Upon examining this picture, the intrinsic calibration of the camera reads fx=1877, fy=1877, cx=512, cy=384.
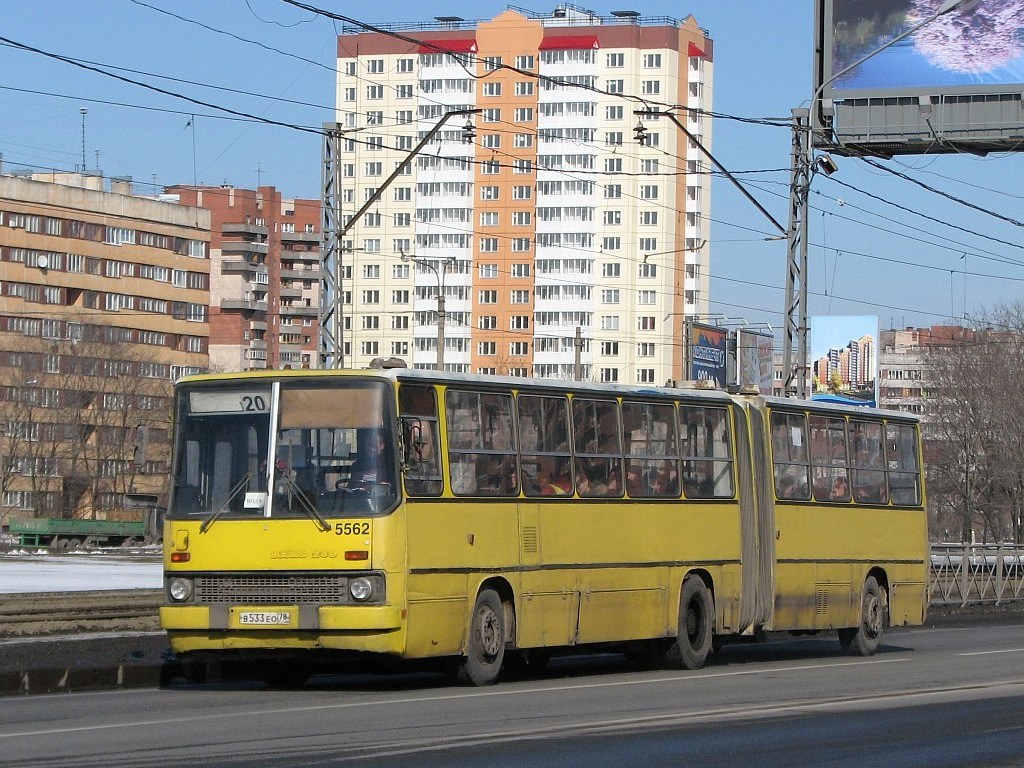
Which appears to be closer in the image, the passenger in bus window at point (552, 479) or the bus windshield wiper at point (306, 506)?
the bus windshield wiper at point (306, 506)

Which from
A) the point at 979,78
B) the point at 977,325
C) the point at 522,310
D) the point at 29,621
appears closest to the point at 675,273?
the point at 522,310

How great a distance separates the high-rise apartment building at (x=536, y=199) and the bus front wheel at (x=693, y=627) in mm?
119769

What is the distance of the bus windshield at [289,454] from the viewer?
618 inches

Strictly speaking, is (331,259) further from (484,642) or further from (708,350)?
(708,350)

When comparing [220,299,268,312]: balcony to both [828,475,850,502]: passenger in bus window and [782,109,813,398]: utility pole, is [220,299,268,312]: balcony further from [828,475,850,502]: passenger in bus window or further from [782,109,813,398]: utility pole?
[828,475,850,502]: passenger in bus window

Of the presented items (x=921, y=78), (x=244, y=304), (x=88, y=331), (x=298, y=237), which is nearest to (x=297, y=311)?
(x=298, y=237)

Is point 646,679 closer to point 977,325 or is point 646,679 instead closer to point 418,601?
point 418,601

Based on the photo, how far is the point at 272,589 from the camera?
1567 centimetres

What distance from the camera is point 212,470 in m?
16.2

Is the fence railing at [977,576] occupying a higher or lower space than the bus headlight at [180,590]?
lower

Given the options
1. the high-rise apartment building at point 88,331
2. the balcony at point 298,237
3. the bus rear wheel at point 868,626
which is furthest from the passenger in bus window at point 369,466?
the balcony at point 298,237

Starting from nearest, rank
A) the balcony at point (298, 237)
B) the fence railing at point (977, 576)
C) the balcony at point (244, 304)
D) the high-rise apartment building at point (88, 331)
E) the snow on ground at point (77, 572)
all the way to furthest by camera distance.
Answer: the fence railing at point (977, 576) → the snow on ground at point (77, 572) → the high-rise apartment building at point (88, 331) → the balcony at point (244, 304) → the balcony at point (298, 237)

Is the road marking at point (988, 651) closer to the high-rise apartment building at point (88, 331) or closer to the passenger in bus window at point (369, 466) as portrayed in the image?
the passenger in bus window at point (369, 466)

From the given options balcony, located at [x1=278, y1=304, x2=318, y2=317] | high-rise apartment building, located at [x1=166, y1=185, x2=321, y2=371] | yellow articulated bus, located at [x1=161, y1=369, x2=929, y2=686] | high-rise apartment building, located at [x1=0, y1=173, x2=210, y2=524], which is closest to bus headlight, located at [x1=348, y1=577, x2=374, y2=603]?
yellow articulated bus, located at [x1=161, y1=369, x2=929, y2=686]
